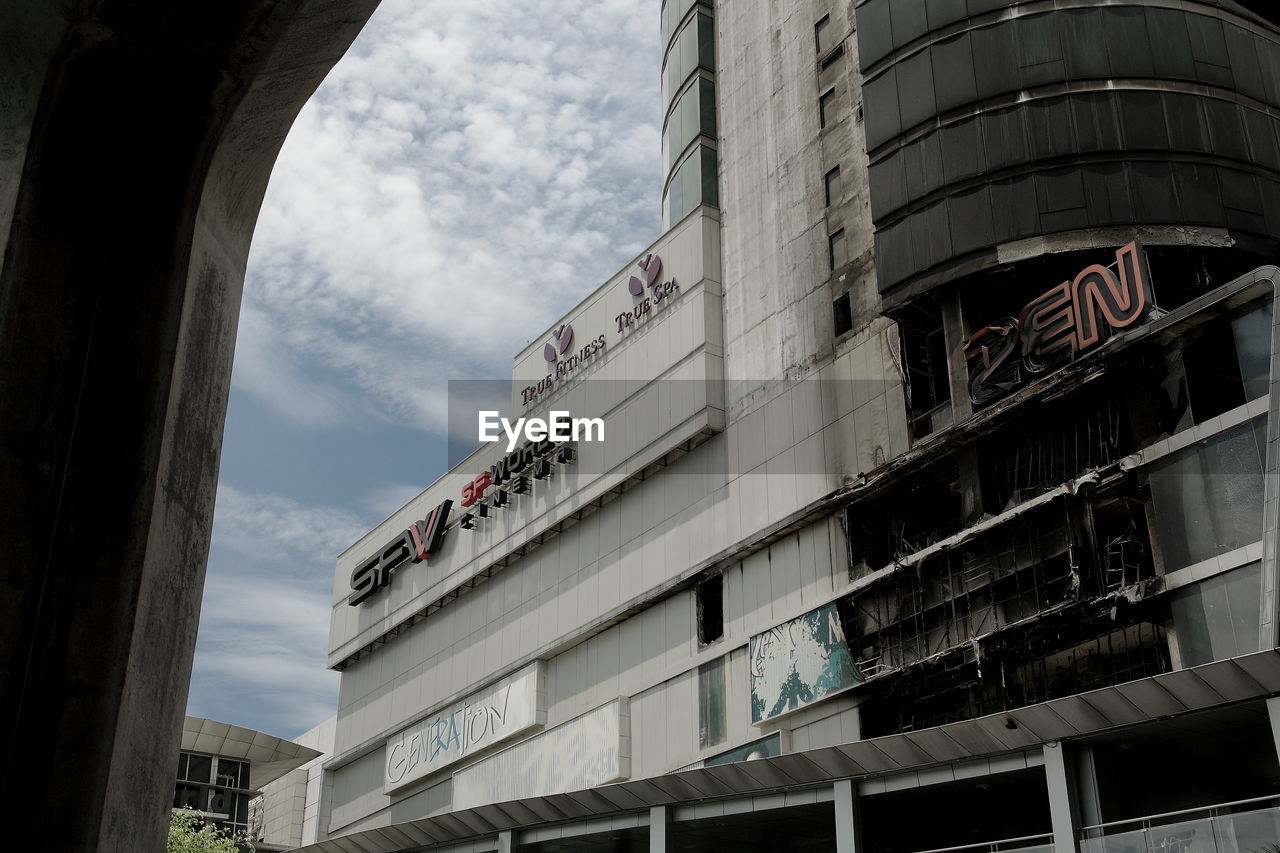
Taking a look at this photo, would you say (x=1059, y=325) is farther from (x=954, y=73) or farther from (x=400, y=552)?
(x=400, y=552)

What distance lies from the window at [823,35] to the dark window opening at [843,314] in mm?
11445

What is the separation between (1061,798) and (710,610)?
72.1 feet

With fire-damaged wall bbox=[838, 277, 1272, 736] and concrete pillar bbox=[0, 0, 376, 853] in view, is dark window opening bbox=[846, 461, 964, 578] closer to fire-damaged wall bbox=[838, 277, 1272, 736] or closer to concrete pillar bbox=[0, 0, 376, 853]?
fire-damaged wall bbox=[838, 277, 1272, 736]

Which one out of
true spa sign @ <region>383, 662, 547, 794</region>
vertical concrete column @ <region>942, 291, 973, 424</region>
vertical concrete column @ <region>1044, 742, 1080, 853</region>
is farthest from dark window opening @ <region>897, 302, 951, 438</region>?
true spa sign @ <region>383, 662, 547, 794</region>

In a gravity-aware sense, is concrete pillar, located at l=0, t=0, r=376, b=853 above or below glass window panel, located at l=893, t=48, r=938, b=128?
below

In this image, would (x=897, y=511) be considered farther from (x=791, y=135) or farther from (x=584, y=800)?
(x=791, y=135)

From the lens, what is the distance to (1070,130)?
1528 inches

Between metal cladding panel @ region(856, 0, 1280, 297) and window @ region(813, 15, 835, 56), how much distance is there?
304 inches

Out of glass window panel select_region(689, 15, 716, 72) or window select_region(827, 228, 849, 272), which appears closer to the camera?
window select_region(827, 228, 849, 272)

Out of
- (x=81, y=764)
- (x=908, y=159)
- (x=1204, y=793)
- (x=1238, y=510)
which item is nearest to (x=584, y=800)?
(x=1204, y=793)

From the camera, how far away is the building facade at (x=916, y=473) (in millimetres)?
31062

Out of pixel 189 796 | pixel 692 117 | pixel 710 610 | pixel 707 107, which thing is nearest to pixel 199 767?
pixel 189 796

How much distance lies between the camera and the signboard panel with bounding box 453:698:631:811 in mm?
49281

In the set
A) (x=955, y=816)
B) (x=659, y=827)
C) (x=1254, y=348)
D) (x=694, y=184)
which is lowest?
(x=659, y=827)
